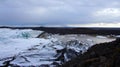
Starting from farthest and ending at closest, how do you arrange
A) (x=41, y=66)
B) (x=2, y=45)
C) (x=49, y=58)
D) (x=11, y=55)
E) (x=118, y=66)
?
(x=2, y=45), (x=11, y=55), (x=49, y=58), (x=41, y=66), (x=118, y=66)

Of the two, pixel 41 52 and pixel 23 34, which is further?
pixel 23 34

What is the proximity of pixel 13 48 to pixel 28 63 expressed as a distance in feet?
14.6

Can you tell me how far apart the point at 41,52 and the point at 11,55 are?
4.67ft

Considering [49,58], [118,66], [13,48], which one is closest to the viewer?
[118,66]

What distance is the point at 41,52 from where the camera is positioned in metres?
13.8

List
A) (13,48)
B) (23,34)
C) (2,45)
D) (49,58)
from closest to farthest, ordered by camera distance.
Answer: (49,58)
(13,48)
(2,45)
(23,34)

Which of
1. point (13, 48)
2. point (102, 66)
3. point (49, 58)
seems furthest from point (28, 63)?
point (102, 66)

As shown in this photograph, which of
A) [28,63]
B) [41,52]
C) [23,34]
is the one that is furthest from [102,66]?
[23,34]

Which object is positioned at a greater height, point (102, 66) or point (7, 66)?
point (102, 66)

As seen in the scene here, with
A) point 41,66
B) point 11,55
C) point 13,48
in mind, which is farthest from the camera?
point 13,48

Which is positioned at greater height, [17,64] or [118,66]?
[118,66]

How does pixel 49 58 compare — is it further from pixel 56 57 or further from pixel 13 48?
pixel 13 48

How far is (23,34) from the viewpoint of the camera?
75.8ft

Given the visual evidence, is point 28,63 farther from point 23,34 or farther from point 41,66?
point 23,34
